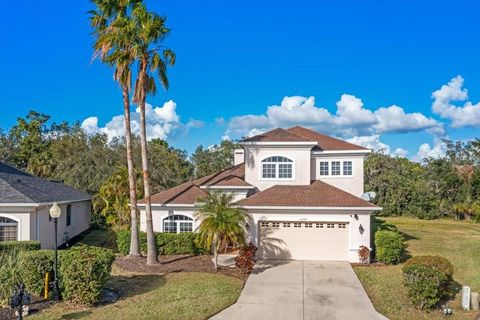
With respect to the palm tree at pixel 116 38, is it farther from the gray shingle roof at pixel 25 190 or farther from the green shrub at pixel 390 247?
the green shrub at pixel 390 247

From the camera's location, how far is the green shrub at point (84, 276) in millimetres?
11195

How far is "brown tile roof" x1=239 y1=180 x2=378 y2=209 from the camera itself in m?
18.4

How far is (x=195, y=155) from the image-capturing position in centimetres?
4769

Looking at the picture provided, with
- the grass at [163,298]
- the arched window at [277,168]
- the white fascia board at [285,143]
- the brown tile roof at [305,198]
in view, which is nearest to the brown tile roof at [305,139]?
the white fascia board at [285,143]

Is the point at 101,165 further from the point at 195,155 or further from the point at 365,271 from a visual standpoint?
the point at 365,271

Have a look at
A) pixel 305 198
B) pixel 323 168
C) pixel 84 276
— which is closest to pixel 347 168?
pixel 323 168

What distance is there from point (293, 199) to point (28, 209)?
41.7 feet

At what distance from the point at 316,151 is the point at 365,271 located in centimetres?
834

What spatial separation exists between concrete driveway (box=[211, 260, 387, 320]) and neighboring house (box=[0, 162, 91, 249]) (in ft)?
36.0

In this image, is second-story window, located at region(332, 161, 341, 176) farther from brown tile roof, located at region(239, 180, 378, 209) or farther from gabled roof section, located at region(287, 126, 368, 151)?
brown tile roof, located at region(239, 180, 378, 209)

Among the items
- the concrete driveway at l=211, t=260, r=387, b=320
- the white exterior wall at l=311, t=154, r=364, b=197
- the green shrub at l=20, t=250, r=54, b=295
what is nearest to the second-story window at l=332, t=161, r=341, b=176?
the white exterior wall at l=311, t=154, r=364, b=197

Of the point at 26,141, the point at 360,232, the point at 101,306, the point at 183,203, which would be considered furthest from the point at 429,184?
the point at 26,141

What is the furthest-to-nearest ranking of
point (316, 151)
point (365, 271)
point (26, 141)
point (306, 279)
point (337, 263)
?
point (26, 141), point (316, 151), point (337, 263), point (365, 271), point (306, 279)

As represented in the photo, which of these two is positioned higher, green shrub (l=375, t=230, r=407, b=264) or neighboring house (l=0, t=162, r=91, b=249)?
neighboring house (l=0, t=162, r=91, b=249)
